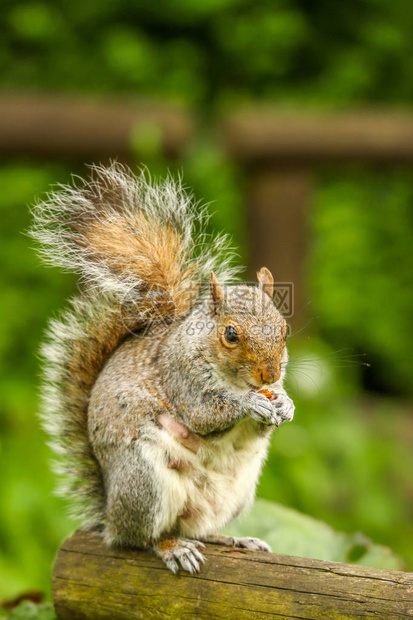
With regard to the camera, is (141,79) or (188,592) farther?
(141,79)

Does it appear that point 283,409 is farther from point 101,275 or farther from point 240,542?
point 101,275

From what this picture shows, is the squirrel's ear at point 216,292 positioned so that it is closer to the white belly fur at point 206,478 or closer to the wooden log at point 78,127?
the white belly fur at point 206,478

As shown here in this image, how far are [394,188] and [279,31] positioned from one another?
A: 4.77ft

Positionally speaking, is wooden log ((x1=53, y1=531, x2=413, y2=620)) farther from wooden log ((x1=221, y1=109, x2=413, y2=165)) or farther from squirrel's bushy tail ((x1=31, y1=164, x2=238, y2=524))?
wooden log ((x1=221, y1=109, x2=413, y2=165))

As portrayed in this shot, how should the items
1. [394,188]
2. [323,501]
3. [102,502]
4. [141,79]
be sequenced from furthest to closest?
[394,188] → [141,79] → [323,501] → [102,502]

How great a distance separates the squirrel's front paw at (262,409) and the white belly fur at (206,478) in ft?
0.37

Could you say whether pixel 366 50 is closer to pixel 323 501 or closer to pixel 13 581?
pixel 323 501

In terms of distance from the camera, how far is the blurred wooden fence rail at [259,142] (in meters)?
3.31

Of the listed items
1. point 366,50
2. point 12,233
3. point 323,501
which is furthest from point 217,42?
point 323,501

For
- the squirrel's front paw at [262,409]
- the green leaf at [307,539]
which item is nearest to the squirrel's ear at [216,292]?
the squirrel's front paw at [262,409]

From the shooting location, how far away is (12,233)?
13.0ft

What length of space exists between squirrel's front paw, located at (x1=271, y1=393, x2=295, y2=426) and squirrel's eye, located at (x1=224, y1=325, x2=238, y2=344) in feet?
0.47

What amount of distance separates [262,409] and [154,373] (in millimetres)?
306

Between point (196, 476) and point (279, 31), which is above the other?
point (279, 31)
